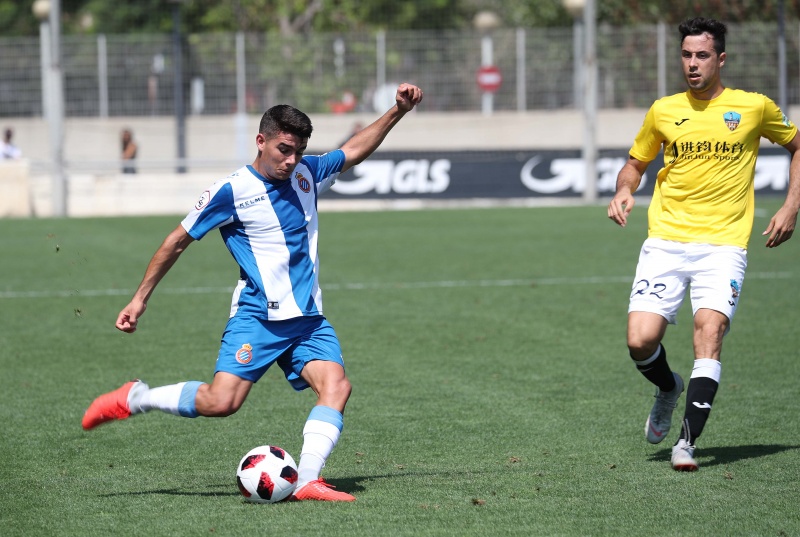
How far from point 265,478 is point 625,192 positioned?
7.93ft

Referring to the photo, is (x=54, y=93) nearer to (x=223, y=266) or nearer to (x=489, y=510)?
(x=223, y=266)

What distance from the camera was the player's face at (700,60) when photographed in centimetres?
584

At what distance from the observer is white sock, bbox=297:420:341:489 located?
5203 millimetres

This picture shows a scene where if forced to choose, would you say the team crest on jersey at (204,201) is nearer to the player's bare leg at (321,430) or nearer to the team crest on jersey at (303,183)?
the team crest on jersey at (303,183)

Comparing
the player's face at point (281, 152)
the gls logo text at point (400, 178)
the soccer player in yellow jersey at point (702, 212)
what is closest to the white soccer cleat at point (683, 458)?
the soccer player in yellow jersey at point (702, 212)

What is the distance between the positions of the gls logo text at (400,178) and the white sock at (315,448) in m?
19.7

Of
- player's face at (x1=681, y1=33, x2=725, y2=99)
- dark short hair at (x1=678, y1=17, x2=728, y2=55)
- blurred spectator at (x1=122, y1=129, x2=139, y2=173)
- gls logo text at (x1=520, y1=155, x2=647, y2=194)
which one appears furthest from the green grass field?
blurred spectator at (x1=122, y1=129, x2=139, y2=173)

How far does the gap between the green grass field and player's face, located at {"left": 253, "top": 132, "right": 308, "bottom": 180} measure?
1484mm

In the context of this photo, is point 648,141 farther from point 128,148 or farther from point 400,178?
point 128,148

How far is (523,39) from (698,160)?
76.1 ft

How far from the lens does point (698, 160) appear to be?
6016 millimetres

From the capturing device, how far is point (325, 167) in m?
5.68

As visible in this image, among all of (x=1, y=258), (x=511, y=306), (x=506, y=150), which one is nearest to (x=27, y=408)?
(x=511, y=306)

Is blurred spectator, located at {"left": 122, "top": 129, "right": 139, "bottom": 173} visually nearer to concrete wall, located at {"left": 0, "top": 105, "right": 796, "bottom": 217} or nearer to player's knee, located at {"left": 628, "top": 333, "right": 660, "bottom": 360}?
concrete wall, located at {"left": 0, "top": 105, "right": 796, "bottom": 217}
